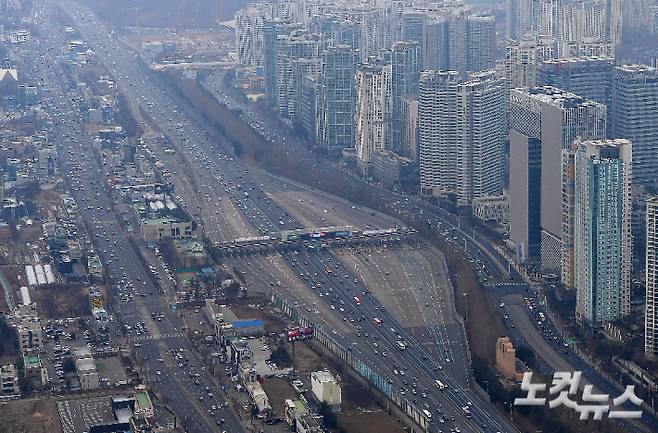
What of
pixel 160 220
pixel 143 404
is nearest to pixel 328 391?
pixel 143 404

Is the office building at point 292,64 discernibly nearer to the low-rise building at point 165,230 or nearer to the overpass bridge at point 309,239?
the overpass bridge at point 309,239

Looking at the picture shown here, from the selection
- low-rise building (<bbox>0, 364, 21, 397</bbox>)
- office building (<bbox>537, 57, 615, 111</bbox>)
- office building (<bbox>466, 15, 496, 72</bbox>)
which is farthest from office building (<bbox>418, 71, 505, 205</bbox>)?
low-rise building (<bbox>0, 364, 21, 397</bbox>)

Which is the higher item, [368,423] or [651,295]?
[651,295]

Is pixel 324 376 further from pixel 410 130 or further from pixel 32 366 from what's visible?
pixel 410 130

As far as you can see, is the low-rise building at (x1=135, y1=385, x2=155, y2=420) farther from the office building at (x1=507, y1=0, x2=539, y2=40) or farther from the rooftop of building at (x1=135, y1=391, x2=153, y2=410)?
the office building at (x1=507, y1=0, x2=539, y2=40)

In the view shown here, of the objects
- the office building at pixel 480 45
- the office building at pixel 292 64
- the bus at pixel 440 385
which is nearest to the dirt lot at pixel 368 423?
the bus at pixel 440 385

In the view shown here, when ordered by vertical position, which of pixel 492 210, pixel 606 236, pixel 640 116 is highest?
pixel 640 116

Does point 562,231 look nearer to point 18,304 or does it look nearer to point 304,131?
point 18,304
